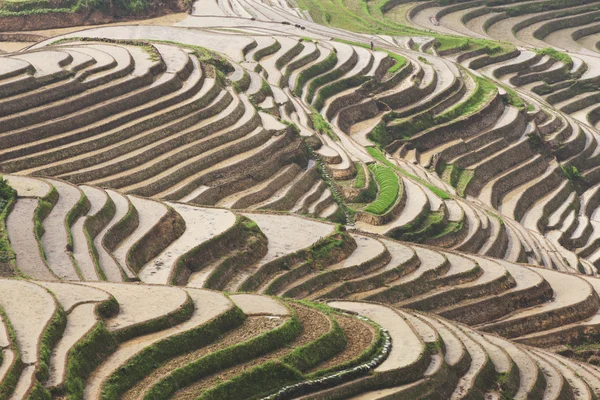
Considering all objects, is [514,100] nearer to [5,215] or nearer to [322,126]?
[322,126]

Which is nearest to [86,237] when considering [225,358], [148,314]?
[148,314]

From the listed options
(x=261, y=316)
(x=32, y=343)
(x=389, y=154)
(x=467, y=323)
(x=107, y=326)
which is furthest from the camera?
(x=389, y=154)

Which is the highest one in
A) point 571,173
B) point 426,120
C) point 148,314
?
point 148,314

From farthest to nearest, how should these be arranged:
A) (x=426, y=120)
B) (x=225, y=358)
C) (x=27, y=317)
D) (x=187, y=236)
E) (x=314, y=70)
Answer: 1. (x=314, y=70)
2. (x=426, y=120)
3. (x=187, y=236)
4. (x=225, y=358)
5. (x=27, y=317)

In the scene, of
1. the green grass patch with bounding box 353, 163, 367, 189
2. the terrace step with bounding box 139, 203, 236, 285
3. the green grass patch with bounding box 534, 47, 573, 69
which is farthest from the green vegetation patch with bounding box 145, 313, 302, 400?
the green grass patch with bounding box 534, 47, 573, 69

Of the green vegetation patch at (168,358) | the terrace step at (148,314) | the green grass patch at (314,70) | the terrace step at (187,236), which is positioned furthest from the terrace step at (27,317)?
the green grass patch at (314,70)

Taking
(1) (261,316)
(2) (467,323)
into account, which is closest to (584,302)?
(2) (467,323)

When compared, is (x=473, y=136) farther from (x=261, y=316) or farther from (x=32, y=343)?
(x=32, y=343)
